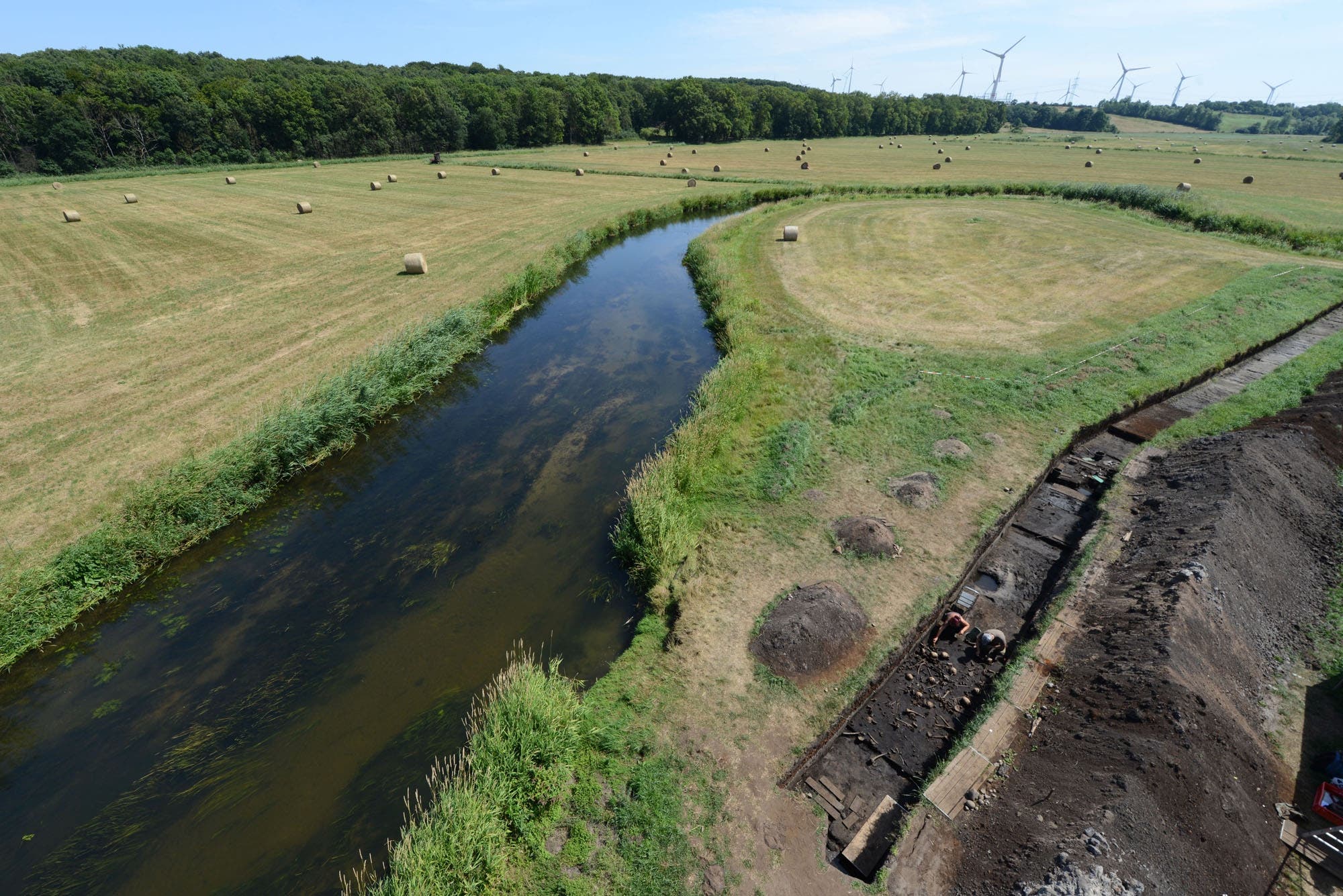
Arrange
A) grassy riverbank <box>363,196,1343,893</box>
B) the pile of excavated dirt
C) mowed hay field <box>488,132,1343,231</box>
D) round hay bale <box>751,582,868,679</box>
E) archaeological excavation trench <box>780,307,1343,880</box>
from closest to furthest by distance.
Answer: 1. the pile of excavated dirt
2. grassy riverbank <box>363,196,1343,893</box>
3. archaeological excavation trench <box>780,307,1343,880</box>
4. round hay bale <box>751,582,868,679</box>
5. mowed hay field <box>488,132,1343,231</box>

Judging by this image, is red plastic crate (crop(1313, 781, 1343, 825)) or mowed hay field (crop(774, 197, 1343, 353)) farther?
mowed hay field (crop(774, 197, 1343, 353))

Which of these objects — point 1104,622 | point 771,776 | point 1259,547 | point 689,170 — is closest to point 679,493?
point 771,776

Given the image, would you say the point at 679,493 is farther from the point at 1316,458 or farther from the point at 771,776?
the point at 1316,458

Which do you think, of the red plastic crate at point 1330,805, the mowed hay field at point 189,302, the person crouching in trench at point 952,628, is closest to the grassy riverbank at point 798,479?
the person crouching in trench at point 952,628

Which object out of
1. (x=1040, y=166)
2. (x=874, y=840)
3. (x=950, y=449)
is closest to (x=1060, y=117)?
(x=1040, y=166)

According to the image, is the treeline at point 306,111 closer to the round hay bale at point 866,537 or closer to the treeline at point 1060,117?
the treeline at point 1060,117

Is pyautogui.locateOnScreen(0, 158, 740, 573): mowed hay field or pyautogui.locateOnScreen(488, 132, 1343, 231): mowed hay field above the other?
pyautogui.locateOnScreen(488, 132, 1343, 231): mowed hay field

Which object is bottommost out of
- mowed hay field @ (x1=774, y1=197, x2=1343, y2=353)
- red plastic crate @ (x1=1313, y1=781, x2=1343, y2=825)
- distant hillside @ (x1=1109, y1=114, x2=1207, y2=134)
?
red plastic crate @ (x1=1313, y1=781, x2=1343, y2=825)

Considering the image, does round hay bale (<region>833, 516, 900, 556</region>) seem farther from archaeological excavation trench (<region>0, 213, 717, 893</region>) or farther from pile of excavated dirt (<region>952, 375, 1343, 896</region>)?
archaeological excavation trench (<region>0, 213, 717, 893</region>)

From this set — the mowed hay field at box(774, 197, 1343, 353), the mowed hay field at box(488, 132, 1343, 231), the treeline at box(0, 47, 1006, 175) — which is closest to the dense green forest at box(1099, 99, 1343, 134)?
the mowed hay field at box(488, 132, 1343, 231)
